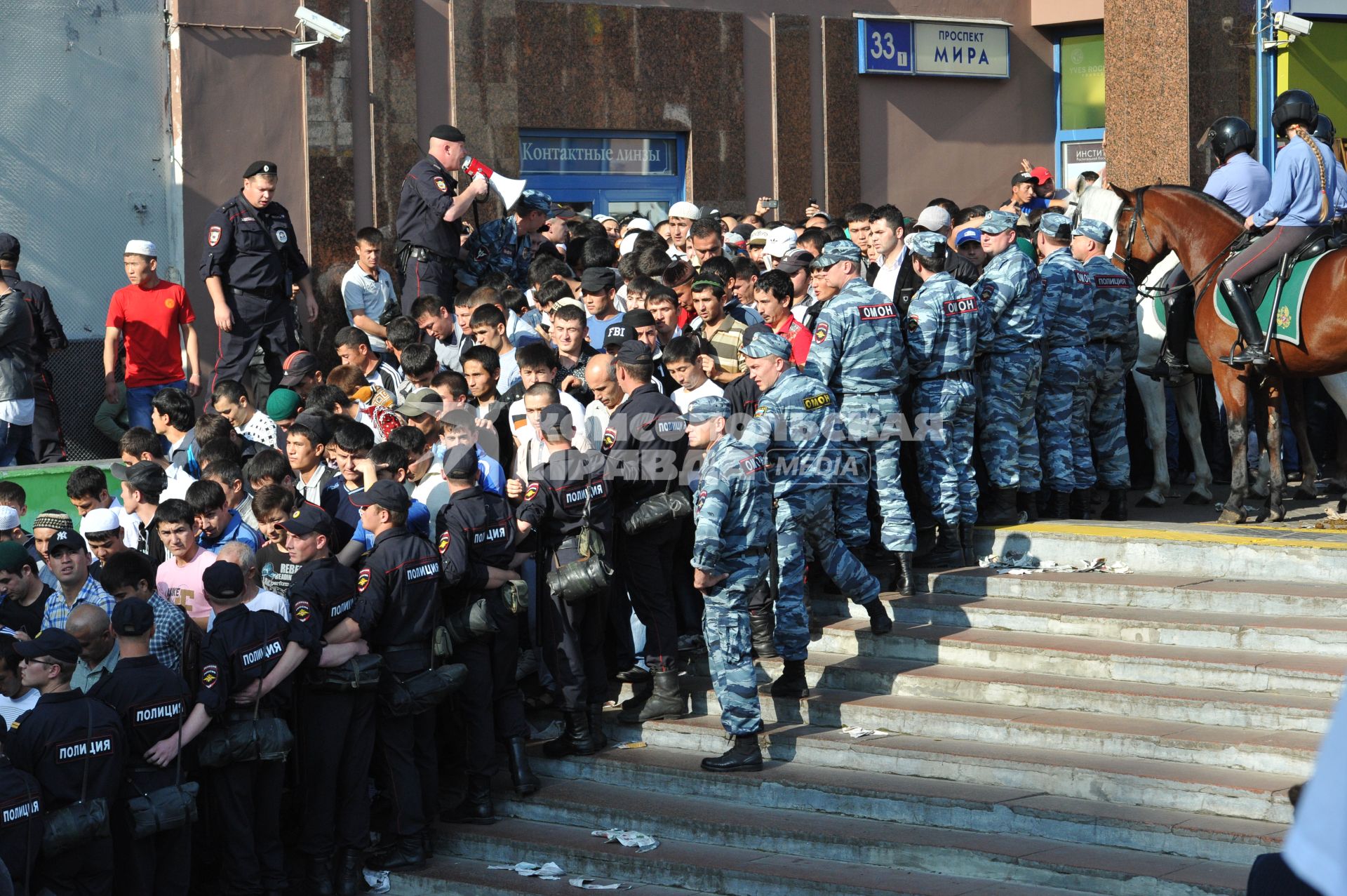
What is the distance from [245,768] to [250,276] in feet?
18.8

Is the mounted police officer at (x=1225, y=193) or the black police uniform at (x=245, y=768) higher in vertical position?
the mounted police officer at (x=1225, y=193)

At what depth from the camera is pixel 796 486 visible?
8.86 m

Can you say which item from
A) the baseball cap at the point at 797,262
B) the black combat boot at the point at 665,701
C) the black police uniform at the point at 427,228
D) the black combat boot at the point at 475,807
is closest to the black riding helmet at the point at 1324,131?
the baseball cap at the point at 797,262

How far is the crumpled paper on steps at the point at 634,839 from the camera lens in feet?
26.2

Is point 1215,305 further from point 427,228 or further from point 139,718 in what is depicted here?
point 139,718

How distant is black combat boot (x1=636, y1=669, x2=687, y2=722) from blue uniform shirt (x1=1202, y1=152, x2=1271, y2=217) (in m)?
5.68

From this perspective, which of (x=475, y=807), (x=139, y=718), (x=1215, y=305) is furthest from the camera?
(x=1215, y=305)

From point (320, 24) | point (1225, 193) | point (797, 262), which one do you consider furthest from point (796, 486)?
point (320, 24)

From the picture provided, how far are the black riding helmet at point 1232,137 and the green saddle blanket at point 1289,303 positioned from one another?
1.75m

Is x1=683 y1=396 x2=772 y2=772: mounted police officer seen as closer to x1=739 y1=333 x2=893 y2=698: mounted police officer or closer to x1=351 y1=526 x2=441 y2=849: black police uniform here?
x1=739 y1=333 x2=893 y2=698: mounted police officer

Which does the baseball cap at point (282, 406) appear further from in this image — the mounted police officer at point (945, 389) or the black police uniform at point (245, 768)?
the mounted police officer at point (945, 389)

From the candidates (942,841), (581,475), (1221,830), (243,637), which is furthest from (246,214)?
(1221,830)

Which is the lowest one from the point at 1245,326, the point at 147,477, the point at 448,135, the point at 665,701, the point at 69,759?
the point at 665,701

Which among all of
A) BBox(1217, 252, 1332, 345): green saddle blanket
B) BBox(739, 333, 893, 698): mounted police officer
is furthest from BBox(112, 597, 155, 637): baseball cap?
BBox(1217, 252, 1332, 345): green saddle blanket
